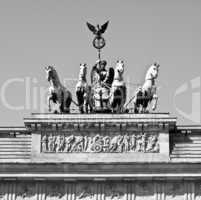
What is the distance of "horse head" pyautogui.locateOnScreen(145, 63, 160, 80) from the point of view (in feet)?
130

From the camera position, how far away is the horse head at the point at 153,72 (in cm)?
3962

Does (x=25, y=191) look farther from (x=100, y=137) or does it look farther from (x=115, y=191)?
(x=100, y=137)

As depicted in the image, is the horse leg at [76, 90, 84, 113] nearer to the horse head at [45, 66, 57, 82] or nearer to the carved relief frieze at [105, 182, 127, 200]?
the horse head at [45, 66, 57, 82]

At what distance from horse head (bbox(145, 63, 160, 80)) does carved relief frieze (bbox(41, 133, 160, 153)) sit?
8.73 ft

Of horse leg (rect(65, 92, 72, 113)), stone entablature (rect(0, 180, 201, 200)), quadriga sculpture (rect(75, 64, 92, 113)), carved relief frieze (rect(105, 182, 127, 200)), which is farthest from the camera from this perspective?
horse leg (rect(65, 92, 72, 113))

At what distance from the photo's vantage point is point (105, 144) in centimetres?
3869

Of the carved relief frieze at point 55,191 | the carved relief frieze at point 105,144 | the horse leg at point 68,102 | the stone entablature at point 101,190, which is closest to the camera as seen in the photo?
the stone entablature at point 101,190

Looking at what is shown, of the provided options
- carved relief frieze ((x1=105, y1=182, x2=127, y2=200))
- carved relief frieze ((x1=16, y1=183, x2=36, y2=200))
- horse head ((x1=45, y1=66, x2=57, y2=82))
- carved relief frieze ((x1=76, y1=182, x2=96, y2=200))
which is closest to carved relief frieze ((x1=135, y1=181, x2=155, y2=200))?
carved relief frieze ((x1=105, y1=182, x2=127, y2=200))

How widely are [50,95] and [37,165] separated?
327 centimetres

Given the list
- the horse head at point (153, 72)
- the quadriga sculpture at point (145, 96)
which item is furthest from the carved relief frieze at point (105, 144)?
the horse head at point (153, 72)

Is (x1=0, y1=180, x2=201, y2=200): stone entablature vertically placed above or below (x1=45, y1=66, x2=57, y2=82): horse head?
below

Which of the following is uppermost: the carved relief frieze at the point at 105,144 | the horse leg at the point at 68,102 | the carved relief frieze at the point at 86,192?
the horse leg at the point at 68,102

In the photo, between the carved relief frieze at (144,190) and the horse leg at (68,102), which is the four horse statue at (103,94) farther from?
the carved relief frieze at (144,190)

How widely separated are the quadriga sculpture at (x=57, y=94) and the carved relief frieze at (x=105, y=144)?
1.52 m
